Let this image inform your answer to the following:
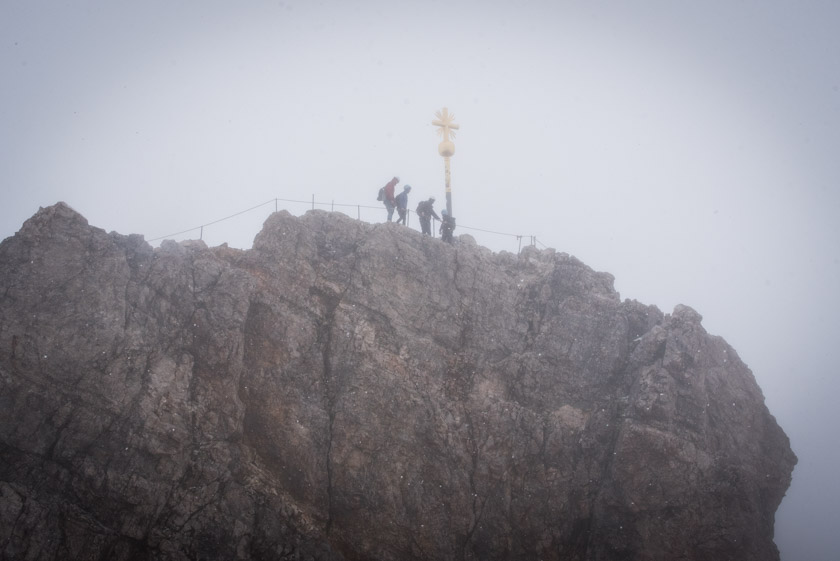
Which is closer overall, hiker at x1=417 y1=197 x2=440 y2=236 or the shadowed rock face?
the shadowed rock face

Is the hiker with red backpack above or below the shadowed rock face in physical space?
above

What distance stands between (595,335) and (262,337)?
629 inches

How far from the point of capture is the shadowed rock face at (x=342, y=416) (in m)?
17.2

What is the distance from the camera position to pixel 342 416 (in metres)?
20.5

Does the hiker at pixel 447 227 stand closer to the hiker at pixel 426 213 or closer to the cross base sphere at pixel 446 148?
the hiker at pixel 426 213

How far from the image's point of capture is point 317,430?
66.2ft

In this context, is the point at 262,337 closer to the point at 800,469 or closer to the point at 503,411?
the point at 503,411

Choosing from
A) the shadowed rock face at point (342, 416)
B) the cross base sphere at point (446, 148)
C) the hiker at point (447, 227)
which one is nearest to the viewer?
the shadowed rock face at point (342, 416)

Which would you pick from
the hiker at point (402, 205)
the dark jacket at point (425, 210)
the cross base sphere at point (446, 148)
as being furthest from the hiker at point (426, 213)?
the cross base sphere at point (446, 148)

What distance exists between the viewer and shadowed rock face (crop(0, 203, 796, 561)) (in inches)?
677

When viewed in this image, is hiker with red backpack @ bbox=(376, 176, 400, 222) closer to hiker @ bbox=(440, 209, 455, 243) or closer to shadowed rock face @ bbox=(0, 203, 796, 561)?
hiker @ bbox=(440, 209, 455, 243)

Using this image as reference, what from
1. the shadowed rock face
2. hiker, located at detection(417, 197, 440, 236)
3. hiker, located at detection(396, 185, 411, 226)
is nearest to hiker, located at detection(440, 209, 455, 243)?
hiker, located at detection(417, 197, 440, 236)

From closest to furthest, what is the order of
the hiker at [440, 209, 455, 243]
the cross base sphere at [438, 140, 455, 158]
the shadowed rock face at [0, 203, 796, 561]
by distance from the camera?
the shadowed rock face at [0, 203, 796, 561], the hiker at [440, 209, 455, 243], the cross base sphere at [438, 140, 455, 158]

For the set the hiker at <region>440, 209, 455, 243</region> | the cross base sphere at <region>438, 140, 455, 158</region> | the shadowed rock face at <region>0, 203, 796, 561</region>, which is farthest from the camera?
the cross base sphere at <region>438, 140, 455, 158</region>
